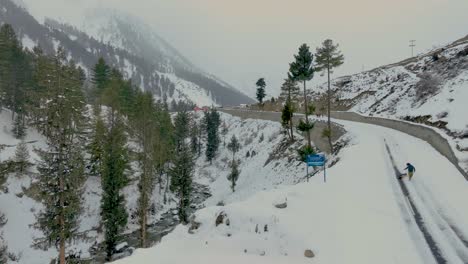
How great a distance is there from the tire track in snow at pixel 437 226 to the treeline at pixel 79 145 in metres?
21.1

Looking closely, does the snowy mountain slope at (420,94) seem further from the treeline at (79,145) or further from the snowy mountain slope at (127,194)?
the treeline at (79,145)

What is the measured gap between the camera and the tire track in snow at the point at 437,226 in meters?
10.5

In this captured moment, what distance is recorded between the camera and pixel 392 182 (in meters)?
19.3

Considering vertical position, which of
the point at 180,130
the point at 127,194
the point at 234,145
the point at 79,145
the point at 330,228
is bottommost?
the point at 127,194

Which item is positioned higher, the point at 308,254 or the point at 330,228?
the point at 330,228

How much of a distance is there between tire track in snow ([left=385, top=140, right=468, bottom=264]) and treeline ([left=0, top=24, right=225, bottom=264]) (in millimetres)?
21132

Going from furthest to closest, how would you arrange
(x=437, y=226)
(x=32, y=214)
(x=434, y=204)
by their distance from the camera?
(x=32, y=214)
(x=434, y=204)
(x=437, y=226)

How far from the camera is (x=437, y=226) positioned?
1274 cm

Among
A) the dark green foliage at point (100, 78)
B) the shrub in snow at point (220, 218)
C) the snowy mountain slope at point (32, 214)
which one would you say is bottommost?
the snowy mountain slope at point (32, 214)

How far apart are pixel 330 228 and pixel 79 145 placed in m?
33.6

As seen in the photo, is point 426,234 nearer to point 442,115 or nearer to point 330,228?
point 330,228

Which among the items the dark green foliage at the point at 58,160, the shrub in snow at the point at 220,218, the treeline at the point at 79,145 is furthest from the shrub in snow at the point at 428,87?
the dark green foliage at the point at 58,160

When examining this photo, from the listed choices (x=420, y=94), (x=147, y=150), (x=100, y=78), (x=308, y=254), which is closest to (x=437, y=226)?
(x=308, y=254)

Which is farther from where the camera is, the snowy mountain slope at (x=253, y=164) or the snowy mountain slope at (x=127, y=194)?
the snowy mountain slope at (x=253, y=164)
